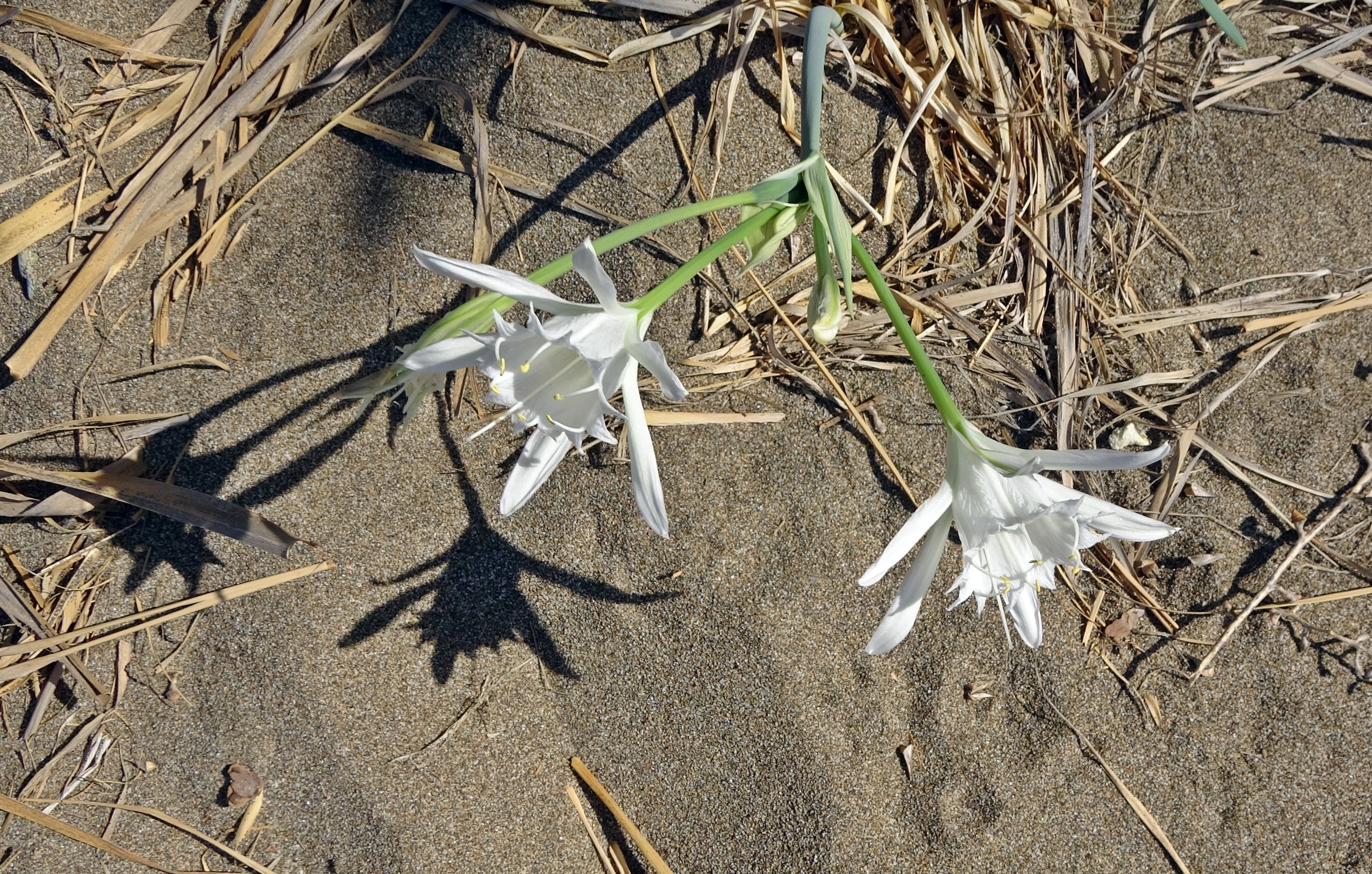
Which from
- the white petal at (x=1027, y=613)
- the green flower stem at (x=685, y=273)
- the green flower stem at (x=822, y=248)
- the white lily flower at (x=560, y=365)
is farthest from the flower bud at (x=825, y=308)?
the white petal at (x=1027, y=613)

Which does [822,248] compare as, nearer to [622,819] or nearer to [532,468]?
[532,468]

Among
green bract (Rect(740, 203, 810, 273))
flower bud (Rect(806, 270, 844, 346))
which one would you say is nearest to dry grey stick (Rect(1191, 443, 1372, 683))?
flower bud (Rect(806, 270, 844, 346))

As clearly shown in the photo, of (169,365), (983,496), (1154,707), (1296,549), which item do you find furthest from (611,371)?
(1296,549)

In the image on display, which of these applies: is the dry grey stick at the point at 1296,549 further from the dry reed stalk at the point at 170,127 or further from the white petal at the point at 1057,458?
the dry reed stalk at the point at 170,127

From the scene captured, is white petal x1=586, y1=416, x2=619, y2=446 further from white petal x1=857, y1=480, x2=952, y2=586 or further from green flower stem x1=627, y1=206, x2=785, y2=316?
white petal x1=857, y1=480, x2=952, y2=586

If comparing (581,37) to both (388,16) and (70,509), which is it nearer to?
(388,16)

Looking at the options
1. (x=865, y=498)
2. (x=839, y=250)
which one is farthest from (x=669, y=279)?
(x=865, y=498)
